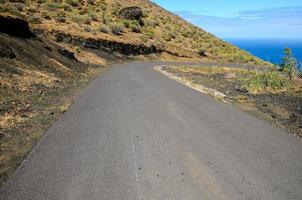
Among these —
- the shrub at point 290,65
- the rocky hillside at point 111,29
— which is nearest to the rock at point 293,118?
the shrub at point 290,65

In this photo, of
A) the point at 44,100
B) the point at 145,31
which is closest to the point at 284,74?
the point at 44,100

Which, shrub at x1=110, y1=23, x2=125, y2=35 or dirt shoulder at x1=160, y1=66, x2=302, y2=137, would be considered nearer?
dirt shoulder at x1=160, y1=66, x2=302, y2=137

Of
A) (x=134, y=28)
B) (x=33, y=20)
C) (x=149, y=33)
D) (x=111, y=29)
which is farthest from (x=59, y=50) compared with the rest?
(x=149, y=33)

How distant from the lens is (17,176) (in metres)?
7.67

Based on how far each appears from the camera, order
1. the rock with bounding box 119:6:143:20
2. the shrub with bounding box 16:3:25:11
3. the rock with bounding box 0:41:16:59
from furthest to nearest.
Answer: the rock with bounding box 119:6:143:20, the shrub with bounding box 16:3:25:11, the rock with bounding box 0:41:16:59

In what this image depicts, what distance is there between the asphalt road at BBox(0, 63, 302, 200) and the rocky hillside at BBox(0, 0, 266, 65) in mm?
28822

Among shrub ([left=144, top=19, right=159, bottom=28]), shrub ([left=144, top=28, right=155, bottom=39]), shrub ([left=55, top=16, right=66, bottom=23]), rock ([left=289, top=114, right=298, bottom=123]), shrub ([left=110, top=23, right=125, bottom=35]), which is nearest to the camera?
rock ([left=289, top=114, right=298, bottom=123])

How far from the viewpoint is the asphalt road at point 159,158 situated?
709 centimetres

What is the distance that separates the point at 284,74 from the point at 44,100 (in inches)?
837

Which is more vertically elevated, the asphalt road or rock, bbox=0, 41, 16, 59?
the asphalt road

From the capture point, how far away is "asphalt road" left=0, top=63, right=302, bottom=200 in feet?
23.3

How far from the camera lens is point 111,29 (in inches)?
2206

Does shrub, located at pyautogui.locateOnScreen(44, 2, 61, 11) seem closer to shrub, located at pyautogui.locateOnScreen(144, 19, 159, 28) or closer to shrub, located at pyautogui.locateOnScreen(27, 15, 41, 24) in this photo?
shrub, located at pyautogui.locateOnScreen(27, 15, 41, 24)

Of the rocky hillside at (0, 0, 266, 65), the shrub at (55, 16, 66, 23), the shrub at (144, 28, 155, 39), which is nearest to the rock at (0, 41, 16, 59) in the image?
the rocky hillside at (0, 0, 266, 65)
